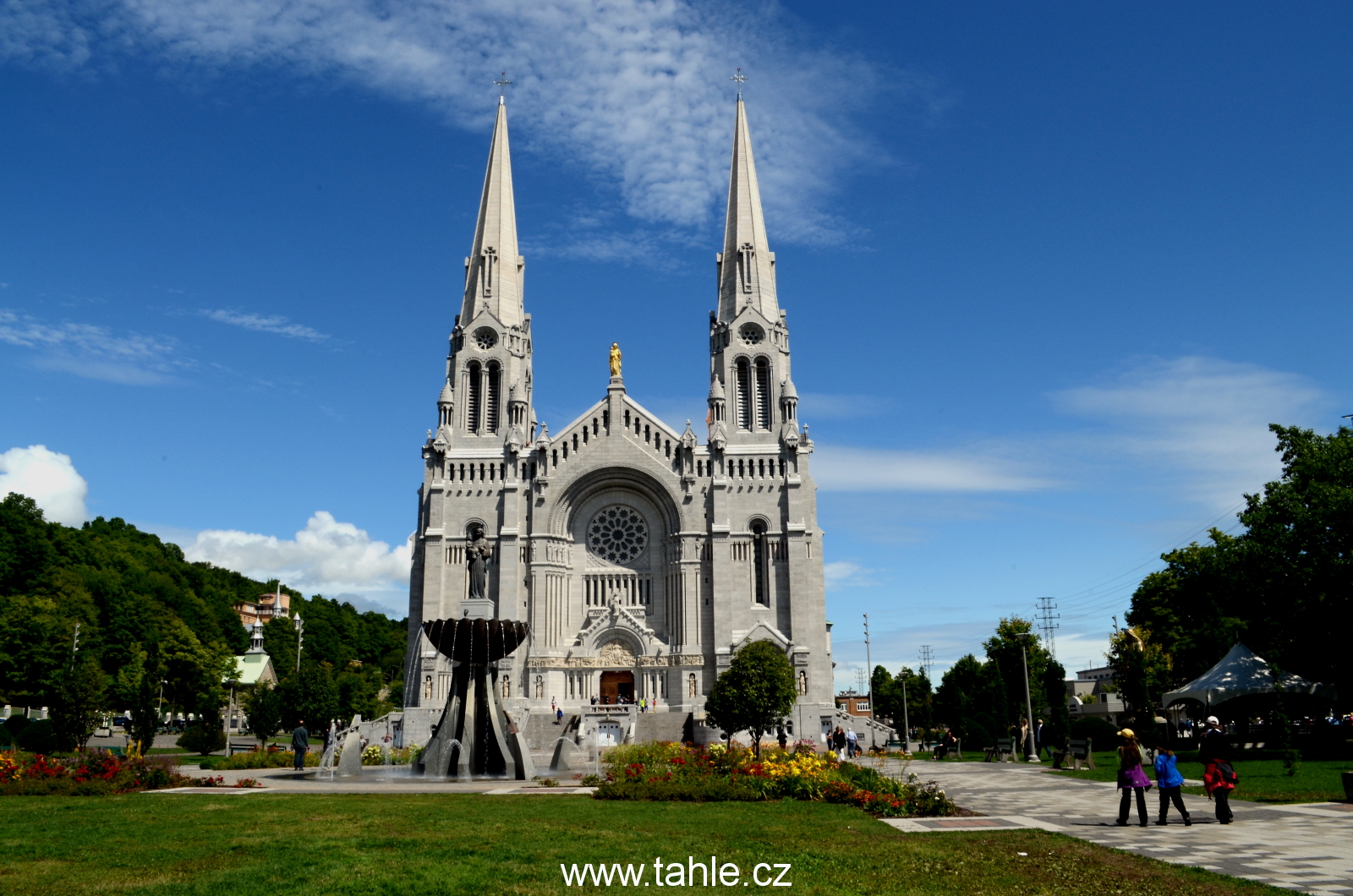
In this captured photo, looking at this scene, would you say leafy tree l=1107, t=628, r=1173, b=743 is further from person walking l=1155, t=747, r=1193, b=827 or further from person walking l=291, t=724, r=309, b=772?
person walking l=291, t=724, r=309, b=772

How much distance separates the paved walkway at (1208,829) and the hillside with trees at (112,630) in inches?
1202

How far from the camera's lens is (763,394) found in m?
59.1

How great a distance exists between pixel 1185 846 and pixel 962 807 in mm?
5803

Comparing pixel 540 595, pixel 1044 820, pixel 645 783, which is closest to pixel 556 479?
pixel 540 595

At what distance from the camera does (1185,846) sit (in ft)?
42.5

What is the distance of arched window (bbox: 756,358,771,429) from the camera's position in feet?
192

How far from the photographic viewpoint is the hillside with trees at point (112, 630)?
53.8 m

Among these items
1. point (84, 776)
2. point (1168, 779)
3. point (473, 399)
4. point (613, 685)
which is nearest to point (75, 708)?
point (84, 776)

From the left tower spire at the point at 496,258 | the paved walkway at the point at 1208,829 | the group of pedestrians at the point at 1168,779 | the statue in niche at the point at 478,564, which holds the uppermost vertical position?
the left tower spire at the point at 496,258

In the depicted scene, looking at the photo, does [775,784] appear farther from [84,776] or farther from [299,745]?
[299,745]

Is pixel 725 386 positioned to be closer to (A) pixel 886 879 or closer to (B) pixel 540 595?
(B) pixel 540 595

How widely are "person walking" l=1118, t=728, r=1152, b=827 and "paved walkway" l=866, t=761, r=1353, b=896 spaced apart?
0.24 metres

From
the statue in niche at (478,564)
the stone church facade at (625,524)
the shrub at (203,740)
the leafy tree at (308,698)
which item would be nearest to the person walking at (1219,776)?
the statue in niche at (478,564)

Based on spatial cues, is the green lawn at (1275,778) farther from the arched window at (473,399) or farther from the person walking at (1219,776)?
the arched window at (473,399)
